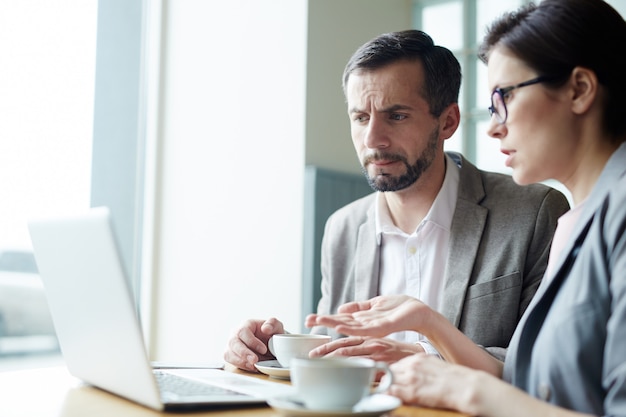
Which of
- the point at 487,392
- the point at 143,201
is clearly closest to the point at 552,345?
the point at 487,392

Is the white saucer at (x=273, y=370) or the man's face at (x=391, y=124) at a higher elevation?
the man's face at (x=391, y=124)

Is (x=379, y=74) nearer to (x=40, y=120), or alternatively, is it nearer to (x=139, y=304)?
(x=40, y=120)

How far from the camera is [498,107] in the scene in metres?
1.29

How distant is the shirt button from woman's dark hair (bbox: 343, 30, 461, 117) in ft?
3.55

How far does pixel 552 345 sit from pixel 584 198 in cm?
32

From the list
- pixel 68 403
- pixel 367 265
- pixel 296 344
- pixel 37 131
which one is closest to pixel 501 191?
pixel 367 265

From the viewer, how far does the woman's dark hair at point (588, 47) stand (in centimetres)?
119

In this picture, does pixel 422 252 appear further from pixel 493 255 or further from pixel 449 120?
pixel 449 120

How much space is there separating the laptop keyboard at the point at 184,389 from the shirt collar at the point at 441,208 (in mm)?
898

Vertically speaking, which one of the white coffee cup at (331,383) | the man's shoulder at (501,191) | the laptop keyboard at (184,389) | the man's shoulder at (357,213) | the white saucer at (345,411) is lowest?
the laptop keyboard at (184,389)

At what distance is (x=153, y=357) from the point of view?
3561 millimetres

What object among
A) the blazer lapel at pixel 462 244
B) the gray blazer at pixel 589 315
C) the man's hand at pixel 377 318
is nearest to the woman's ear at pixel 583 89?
the gray blazer at pixel 589 315

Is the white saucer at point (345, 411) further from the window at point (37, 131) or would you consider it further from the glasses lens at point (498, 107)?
the window at point (37, 131)

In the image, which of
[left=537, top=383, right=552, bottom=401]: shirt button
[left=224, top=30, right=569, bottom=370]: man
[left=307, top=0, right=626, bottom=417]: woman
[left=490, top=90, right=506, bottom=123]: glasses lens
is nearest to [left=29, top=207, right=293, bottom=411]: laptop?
[left=307, top=0, right=626, bottom=417]: woman
